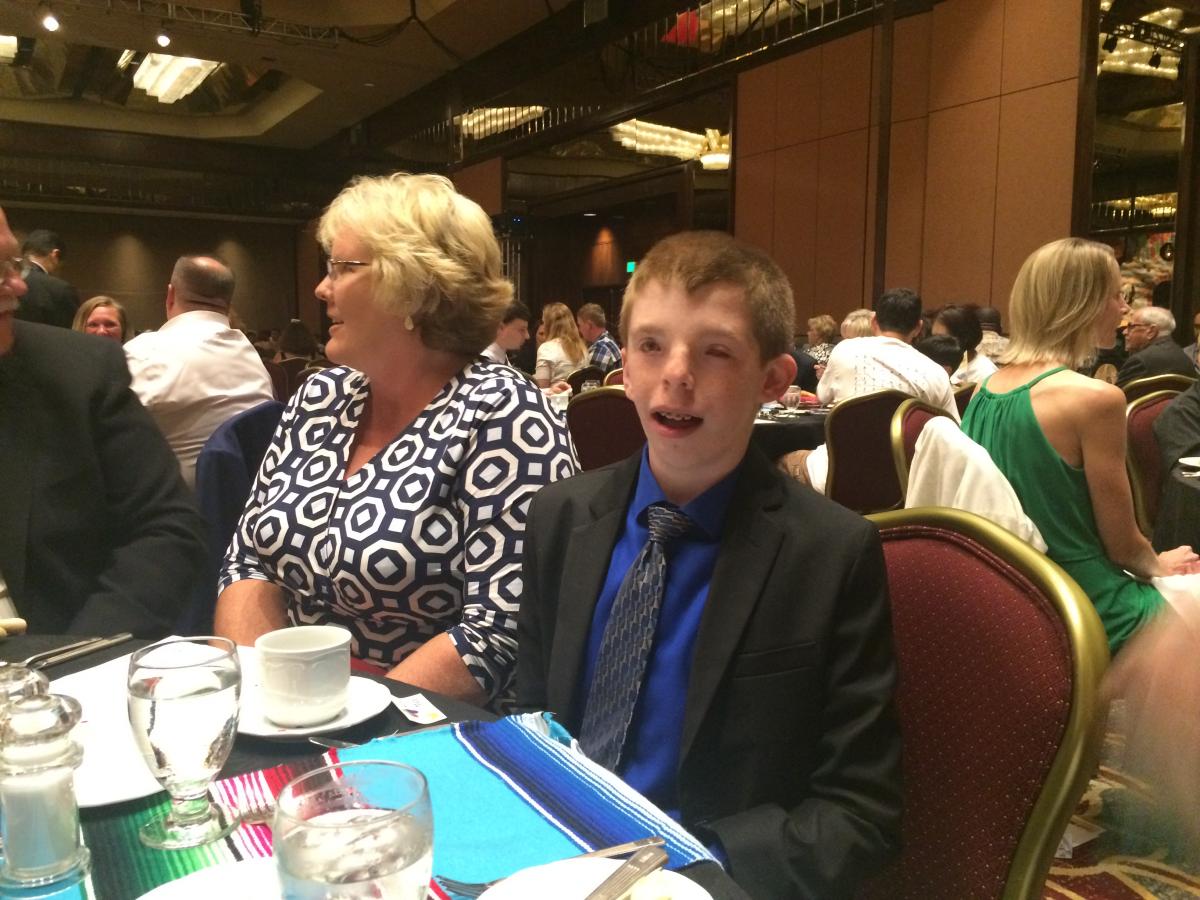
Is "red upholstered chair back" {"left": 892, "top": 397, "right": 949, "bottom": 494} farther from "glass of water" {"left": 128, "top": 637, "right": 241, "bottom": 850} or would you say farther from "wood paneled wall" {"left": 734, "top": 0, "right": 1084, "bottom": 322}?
"wood paneled wall" {"left": 734, "top": 0, "right": 1084, "bottom": 322}

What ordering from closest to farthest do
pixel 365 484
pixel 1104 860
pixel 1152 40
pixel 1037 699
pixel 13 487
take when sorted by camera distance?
pixel 1037 699
pixel 13 487
pixel 365 484
pixel 1104 860
pixel 1152 40

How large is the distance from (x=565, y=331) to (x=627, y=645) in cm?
728

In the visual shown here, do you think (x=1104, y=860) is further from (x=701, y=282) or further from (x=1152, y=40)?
(x=1152, y=40)

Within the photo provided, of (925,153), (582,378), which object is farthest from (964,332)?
(925,153)

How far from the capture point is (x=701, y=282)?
1214 millimetres

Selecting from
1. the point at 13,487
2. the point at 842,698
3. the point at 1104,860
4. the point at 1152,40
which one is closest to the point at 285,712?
the point at 842,698

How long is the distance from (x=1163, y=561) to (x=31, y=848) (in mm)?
2527

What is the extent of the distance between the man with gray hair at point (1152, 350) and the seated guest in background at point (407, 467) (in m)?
4.72

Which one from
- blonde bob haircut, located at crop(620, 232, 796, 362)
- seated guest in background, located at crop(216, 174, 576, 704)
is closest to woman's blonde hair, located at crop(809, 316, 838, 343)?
seated guest in background, located at crop(216, 174, 576, 704)

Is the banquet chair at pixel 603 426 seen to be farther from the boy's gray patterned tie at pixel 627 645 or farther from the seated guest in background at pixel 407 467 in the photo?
the boy's gray patterned tie at pixel 627 645

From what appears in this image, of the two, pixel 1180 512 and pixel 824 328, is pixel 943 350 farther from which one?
pixel 1180 512

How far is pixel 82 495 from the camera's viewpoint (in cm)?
171

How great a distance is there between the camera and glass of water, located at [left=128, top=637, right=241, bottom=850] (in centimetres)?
78

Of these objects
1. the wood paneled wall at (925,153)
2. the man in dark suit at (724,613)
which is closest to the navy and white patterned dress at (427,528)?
the man in dark suit at (724,613)
